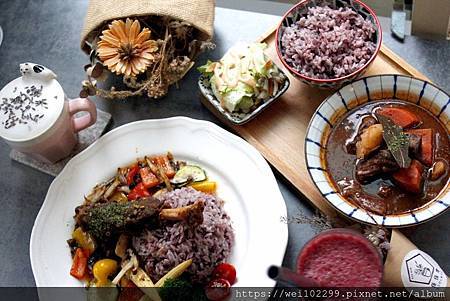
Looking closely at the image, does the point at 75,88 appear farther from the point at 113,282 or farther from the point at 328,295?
the point at 328,295

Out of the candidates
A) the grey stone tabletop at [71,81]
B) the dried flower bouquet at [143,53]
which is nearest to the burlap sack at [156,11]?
the dried flower bouquet at [143,53]

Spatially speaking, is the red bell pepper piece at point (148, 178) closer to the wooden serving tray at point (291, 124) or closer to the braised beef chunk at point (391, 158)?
the wooden serving tray at point (291, 124)

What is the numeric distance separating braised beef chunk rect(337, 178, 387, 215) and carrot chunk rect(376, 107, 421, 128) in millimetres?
181

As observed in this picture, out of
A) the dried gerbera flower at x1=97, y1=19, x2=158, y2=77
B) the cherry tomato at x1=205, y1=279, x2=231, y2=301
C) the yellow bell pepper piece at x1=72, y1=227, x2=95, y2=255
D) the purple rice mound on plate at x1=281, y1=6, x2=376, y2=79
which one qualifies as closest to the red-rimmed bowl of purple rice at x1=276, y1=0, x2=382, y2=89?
the purple rice mound on plate at x1=281, y1=6, x2=376, y2=79

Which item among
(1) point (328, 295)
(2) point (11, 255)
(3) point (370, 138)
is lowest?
(2) point (11, 255)

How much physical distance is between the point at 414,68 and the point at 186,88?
620 millimetres

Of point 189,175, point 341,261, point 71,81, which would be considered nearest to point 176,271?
point 189,175

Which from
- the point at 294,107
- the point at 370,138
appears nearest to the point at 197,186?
the point at 294,107

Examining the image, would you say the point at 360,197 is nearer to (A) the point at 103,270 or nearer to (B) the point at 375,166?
(B) the point at 375,166

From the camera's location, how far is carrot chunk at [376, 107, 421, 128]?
1.64 metres

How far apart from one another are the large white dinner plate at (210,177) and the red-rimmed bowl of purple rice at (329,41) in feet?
0.84

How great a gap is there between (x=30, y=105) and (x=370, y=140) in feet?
2.72

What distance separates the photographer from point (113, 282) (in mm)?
1635

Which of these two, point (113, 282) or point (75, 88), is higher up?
point (75, 88)
